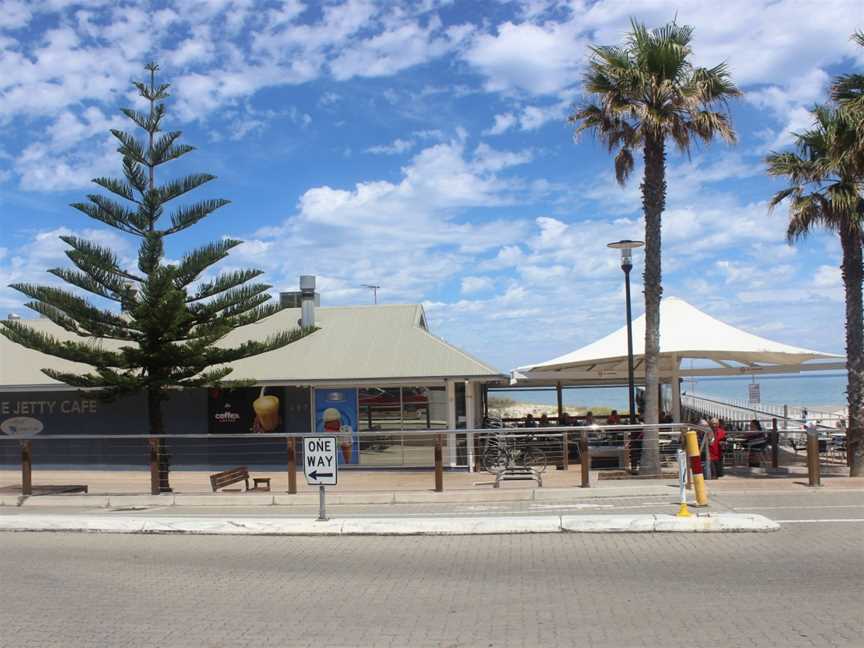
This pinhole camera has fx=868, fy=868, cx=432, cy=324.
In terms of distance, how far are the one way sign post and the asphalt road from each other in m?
1.08

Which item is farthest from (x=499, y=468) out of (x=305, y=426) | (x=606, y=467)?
(x=305, y=426)

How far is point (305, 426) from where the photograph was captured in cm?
2169

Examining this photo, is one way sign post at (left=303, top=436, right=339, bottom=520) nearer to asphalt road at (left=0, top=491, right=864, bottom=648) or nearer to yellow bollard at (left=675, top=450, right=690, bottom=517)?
asphalt road at (left=0, top=491, right=864, bottom=648)

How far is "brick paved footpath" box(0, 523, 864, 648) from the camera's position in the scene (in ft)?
20.7

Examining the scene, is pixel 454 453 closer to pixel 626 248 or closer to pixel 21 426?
pixel 626 248

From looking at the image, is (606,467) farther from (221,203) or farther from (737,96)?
(221,203)

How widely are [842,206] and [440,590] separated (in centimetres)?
1234

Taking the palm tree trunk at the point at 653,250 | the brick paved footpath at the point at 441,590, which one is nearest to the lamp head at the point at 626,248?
the palm tree trunk at the point at 653,250

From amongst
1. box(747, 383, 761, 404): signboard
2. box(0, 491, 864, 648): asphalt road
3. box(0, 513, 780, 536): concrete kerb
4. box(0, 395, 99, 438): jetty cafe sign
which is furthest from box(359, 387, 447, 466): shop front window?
box(747, 383, 761, 404): signboard

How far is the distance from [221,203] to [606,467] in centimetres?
1001

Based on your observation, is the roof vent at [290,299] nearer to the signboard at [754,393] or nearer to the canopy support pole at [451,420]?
the canopy support pole at [451,420]

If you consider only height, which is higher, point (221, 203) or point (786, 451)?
point (221, 203)

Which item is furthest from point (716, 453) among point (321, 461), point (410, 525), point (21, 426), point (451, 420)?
point (21, 426)

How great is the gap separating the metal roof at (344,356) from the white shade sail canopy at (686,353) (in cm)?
213
